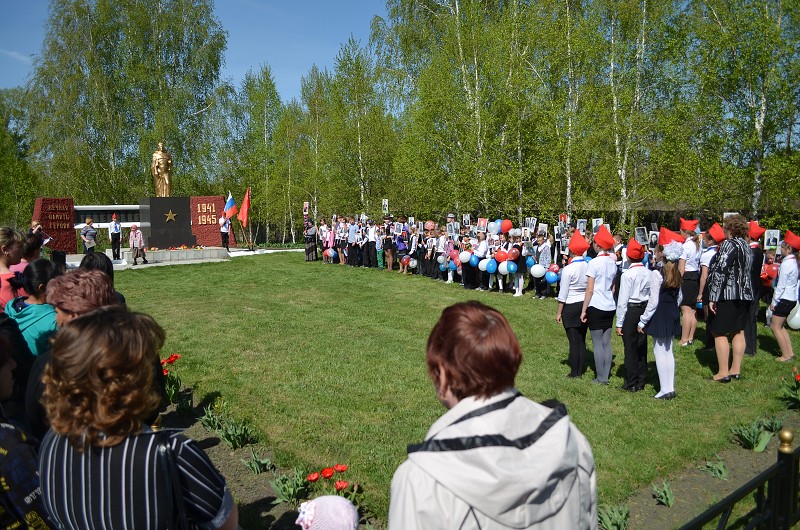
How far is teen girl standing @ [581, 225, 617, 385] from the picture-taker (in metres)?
7.27

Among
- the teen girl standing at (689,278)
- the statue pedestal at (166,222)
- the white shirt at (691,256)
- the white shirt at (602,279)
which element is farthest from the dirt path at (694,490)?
the statue pedestal at (166,222)

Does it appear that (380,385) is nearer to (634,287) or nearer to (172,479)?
(634,287)

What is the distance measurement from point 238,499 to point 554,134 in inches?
875

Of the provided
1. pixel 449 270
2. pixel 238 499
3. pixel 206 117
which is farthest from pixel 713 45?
pixel 206 117

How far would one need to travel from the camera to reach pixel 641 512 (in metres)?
4.41

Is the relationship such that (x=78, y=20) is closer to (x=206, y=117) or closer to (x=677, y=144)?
(x=206, y=117)

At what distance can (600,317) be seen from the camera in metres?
7.31

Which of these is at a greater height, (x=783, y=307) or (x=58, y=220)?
(x=58, y=220)

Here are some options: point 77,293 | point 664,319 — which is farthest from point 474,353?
point 664,319

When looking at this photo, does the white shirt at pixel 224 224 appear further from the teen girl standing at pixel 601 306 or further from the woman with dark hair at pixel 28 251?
the teen girl standing at pixel 601 306

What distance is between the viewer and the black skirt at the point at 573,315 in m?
7.59

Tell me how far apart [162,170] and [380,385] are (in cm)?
2209

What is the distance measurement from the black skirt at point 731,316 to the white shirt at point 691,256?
3011 mm

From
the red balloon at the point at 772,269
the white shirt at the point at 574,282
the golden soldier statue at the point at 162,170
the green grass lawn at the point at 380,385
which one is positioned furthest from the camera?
the golden soldier statue at the point at 162,170
